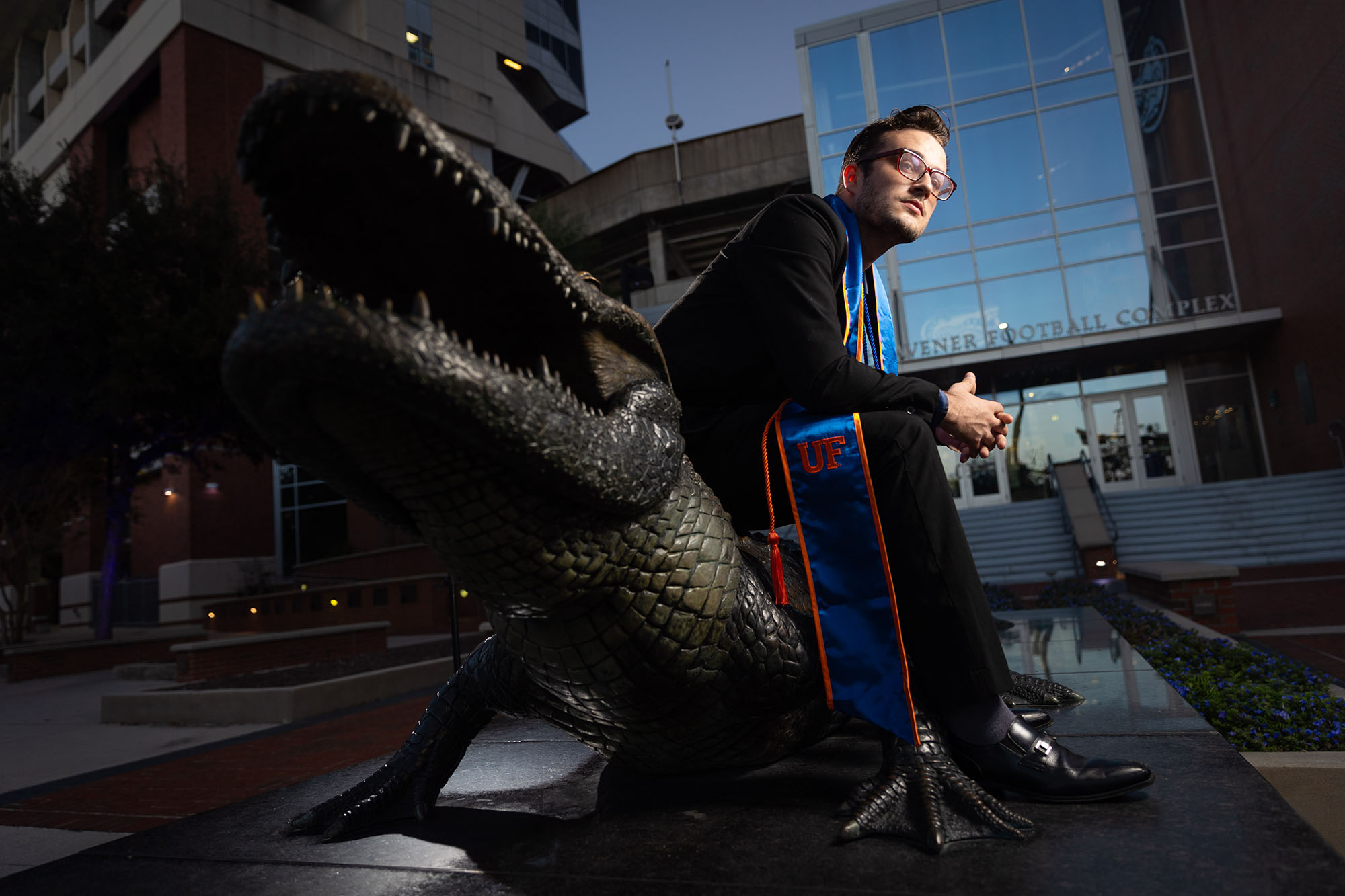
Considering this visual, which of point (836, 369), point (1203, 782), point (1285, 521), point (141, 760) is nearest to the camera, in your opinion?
point (1203, 782)

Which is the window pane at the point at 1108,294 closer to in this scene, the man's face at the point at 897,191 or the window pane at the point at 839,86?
the window pane at the point at 839,86

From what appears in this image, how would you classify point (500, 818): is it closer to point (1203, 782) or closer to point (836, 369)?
point (836, 369)

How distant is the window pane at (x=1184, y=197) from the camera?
1964 centimetres

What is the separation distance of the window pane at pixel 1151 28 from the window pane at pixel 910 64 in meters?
4.93

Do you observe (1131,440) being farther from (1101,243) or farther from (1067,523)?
(1067,523)

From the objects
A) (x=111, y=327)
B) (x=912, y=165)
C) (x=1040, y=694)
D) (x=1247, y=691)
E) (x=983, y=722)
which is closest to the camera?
(x=983, y=722)

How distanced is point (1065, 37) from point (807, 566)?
24.4 m

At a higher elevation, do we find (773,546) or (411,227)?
(411,227)

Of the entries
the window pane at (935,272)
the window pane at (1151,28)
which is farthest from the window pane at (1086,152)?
the window pane at (935,272)

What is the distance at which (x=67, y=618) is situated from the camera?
87.6 ft

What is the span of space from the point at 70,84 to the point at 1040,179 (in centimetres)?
3425

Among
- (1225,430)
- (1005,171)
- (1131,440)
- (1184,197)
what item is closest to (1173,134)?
(1184,197)

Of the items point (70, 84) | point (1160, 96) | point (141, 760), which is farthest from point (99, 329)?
point (1160, 96)

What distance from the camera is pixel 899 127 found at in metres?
1.99
